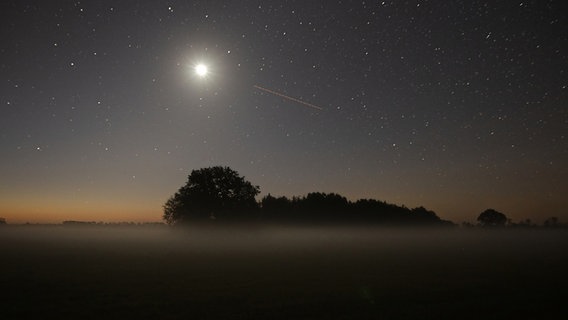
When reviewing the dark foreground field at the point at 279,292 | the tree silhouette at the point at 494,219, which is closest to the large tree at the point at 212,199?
the dark foreground field at the point at 279,292

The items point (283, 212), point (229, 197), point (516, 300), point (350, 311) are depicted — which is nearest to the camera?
point (350, 311)

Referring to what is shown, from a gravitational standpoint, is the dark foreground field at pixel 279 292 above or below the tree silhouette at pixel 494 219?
below

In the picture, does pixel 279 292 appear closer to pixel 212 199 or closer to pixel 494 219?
pixel 212 199

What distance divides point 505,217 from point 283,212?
149m

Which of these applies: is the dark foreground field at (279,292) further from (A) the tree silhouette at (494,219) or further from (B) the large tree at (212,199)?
(A) the tree silhouette at (494,219)

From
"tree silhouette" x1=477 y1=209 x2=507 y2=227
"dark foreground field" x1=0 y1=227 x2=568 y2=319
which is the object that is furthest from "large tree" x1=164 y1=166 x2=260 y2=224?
"tree silhouette" x1=477 y1=209 x2=507 y2=227

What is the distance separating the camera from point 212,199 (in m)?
56.2

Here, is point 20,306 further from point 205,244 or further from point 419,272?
point 205,244

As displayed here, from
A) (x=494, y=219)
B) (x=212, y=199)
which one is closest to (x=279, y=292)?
(x=212, y=199)

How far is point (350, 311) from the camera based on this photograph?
46.7 ft

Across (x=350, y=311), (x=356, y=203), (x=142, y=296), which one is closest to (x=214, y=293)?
(x=142, y=296)

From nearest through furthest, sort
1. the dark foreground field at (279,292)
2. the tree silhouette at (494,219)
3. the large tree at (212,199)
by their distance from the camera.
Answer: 1. the dark foreground field at (279,292)
2. the large tree at (212,199)
3. the tree silhouette at (494,219)

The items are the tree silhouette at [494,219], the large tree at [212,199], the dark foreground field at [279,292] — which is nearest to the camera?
the dark foreground field at [279,292]

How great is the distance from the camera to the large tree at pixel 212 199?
55.8 metres
